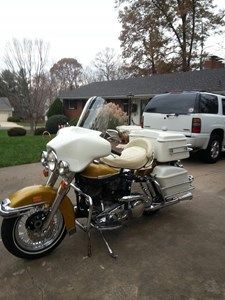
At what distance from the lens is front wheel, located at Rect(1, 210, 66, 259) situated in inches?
125

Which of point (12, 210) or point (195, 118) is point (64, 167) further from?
point (195, 118)

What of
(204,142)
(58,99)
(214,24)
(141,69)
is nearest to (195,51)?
(214,24)

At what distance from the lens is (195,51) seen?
30000 millimetres

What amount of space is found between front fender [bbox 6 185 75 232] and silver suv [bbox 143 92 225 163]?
16.5 ft

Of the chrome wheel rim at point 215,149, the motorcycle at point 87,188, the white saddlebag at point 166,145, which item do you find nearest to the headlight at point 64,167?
the motorcycle at point 87,188

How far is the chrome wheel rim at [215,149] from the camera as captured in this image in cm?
829

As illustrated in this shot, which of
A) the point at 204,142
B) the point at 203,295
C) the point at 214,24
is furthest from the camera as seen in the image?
the point at 214,24

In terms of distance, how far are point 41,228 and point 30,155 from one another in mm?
6319

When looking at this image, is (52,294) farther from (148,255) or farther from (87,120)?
(87,120)

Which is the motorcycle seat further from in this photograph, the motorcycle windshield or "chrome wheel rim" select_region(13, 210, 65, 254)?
"chrome wheel rim" select_region(13, 210, 65, 254)

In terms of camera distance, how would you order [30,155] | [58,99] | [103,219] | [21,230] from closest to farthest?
[21,230]
[103,219]
[30,155]
[58,99]

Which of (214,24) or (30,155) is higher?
(214,24)

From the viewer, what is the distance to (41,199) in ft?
10.5

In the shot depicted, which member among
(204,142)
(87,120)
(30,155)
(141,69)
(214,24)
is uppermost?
(214,24)
